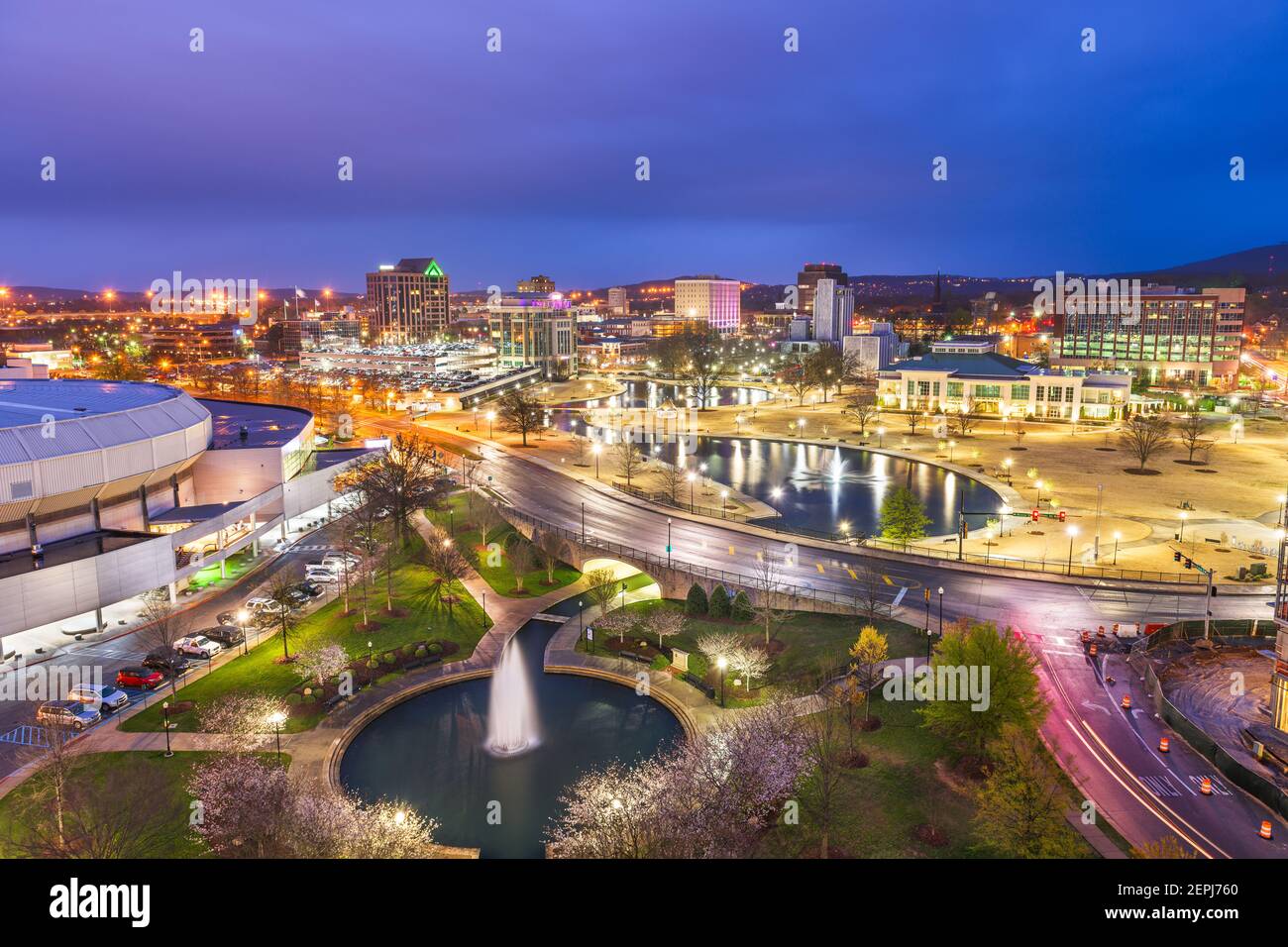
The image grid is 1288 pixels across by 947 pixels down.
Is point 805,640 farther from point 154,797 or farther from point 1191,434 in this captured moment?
point 1191,434

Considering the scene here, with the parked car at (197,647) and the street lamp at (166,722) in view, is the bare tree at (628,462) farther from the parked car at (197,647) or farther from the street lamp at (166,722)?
the street lamp at (166,722)

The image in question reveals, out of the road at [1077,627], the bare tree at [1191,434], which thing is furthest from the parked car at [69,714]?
the bare tree at [1191,434]

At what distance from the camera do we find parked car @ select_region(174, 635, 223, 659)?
3262cm

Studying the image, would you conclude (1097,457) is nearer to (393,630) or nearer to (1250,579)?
(1250,579)

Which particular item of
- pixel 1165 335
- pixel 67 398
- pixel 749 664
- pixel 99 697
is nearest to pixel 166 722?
pixel 99 697

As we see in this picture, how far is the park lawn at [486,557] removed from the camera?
1663 inches

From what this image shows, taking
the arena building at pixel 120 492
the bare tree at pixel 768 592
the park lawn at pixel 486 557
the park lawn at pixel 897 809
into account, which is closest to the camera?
the park lawn at pixel 897 809

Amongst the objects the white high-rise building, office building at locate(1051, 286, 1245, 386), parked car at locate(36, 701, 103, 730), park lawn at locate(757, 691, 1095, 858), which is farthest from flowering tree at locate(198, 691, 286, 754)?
the white high-rise building

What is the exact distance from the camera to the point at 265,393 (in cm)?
10138

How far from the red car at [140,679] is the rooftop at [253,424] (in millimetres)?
21505

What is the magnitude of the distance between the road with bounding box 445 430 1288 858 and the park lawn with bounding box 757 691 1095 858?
3230 millimetres

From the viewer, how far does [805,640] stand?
33.4 meters

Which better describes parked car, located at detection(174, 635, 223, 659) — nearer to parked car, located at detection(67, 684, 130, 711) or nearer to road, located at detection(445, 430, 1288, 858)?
parked car, located at detection(67, 684, 130, 711)
